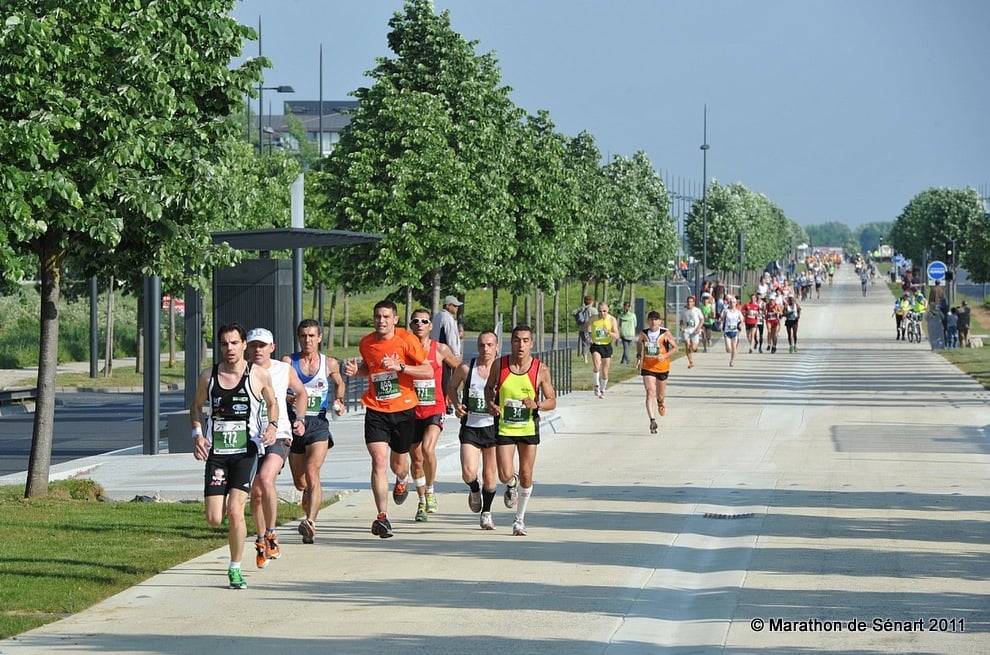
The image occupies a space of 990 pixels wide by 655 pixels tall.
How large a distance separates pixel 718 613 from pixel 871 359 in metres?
39.6

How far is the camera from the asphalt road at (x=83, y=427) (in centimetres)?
2272

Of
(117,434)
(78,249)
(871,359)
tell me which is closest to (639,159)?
(871,359)

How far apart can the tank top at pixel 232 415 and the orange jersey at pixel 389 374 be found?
279 centimetres

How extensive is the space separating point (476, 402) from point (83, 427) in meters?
14.8

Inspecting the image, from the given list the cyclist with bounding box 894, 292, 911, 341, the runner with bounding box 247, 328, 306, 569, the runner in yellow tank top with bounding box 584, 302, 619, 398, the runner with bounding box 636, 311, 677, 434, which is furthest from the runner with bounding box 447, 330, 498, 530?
the cyclist with bounding box 894, 292, 911, 341

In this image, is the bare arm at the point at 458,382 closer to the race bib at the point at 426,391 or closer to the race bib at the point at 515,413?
the race bib at the point at 426,391

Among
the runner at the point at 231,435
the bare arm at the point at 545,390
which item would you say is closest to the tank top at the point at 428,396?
the bare arm at the point at 545,390

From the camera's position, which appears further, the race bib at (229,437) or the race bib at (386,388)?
the race bib at (386,388)

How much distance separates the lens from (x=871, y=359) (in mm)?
48562

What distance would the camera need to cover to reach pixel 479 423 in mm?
14016

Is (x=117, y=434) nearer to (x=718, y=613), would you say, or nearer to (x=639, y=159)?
(x=718, y=613)

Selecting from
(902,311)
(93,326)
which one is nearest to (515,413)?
(93,326)

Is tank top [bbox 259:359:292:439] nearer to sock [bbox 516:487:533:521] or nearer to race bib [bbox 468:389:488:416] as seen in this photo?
sock [bbox 516:487:533:521]

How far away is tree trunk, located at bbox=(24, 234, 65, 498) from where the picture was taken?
15992mm
